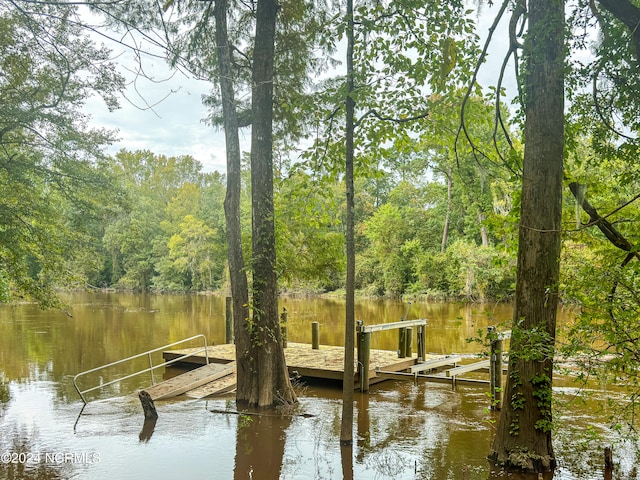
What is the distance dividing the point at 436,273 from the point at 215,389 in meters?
29.0

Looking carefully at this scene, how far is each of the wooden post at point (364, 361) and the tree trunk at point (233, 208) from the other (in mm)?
2546

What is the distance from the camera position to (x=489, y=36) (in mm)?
6504

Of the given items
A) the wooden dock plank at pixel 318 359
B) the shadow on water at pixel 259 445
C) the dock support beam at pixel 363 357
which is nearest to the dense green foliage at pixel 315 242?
the wooden dock plank at pixel 318 359

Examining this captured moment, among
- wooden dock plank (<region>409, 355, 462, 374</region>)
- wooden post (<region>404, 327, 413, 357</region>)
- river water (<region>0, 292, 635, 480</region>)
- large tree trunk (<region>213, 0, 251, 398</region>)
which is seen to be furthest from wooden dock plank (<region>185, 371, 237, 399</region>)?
wooden post (<region>404, 327, 413, 357</region>)

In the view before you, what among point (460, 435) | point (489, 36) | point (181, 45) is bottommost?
point (460, 435)

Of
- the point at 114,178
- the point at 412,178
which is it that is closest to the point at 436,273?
the point at 412,178

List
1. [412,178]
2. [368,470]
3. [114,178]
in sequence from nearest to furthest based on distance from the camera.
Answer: [368,470]
[114,178]
[412,178]

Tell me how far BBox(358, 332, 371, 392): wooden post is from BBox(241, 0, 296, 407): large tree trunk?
197 centimetres

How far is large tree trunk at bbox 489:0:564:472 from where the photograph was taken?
641 centimetres

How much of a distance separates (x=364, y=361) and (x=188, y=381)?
12.3 ft

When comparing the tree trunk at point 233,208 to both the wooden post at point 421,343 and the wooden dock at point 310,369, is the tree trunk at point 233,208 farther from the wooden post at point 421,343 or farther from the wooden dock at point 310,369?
the wooden post at point 421,343

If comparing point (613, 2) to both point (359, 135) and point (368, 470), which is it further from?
point (368, 470)

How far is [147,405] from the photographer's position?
367 inches

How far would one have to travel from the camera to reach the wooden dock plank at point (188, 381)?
441 inches
